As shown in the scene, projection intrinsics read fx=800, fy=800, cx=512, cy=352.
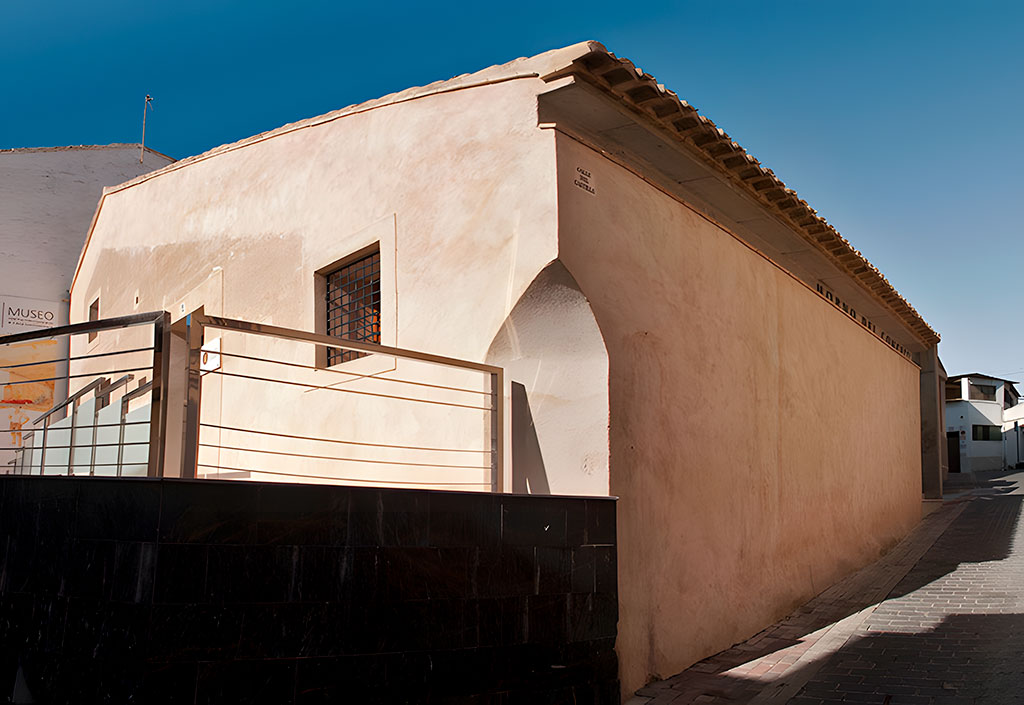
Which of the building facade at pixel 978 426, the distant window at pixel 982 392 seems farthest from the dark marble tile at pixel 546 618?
the distant window at pixel 982 392

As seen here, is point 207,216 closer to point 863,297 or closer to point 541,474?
point 541,474

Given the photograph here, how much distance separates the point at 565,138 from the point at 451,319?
1.69 meters

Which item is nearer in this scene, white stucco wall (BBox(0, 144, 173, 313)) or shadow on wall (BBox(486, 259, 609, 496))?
shadow on wall (BBox(486, 259, 609, 496))

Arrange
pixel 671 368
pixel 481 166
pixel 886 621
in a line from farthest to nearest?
1. pixel 886 621
2. pixel 671 368
3. pixel 481 166

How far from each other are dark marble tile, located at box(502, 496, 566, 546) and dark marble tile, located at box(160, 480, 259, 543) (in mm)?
1652

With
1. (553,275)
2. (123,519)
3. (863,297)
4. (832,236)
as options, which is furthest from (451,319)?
(863,297)

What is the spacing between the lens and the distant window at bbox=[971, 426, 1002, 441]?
1529 inches

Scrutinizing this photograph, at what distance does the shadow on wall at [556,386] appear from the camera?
19.3 ft

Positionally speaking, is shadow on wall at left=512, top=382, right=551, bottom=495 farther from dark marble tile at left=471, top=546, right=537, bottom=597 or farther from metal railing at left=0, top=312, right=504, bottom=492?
dark marble tile at left=471, top=546, right=537, bottom=597

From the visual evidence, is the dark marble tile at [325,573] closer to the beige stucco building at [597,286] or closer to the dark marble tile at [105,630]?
the dark marble tile at [105,630]

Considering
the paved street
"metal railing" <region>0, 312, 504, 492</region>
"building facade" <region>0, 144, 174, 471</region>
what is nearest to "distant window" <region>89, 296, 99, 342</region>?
"building facade" <region>0, 144, 174, 471</region>

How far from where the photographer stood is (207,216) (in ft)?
31.9

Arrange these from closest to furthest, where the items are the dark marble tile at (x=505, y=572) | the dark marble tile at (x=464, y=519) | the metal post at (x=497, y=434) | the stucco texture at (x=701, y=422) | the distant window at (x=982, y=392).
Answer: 1. the dark marble tile at (x=464, y=519)
2. the dark marble tile at (x=505, y=572)
3. the metal post at (x=497, y=434)
4. the stucco texture at (x=701, y=422)
5. the distant window at (x=982, y=392)

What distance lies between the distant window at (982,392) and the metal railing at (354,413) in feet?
133
